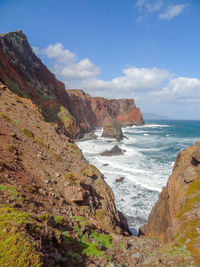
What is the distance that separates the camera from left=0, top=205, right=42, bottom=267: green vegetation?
3.04 meters

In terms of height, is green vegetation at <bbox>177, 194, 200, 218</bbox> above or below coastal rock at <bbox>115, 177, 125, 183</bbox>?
above

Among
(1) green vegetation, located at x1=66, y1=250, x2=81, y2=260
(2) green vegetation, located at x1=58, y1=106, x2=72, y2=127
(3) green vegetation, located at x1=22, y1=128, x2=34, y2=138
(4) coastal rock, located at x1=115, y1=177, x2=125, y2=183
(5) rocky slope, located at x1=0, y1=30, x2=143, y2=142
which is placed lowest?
(4) coastal rock, located at x1=115, y1=177, x2=125, y2=183

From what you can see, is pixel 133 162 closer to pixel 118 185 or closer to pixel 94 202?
pixel 118 185

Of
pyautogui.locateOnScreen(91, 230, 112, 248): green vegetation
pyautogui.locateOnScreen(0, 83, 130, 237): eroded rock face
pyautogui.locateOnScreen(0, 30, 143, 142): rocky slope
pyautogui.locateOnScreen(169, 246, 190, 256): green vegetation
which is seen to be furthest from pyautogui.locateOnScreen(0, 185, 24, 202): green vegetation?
pyautogui.locateOnScreen(0, 30, 143, 142): rocky slope

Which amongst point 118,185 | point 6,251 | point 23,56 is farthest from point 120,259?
point 23,56

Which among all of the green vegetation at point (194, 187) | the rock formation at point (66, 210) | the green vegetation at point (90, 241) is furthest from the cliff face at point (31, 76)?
the green vegetation at point (194, 187)

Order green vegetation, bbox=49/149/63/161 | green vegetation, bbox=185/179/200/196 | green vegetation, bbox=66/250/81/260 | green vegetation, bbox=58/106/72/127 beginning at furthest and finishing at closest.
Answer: green vegetation, bbox=58/106/72/127 → green vegetation, bbox=49/149/63/161 → green vegetation, bbox=185/179/200/196 → green vegetation, bbox=66/250/81/260

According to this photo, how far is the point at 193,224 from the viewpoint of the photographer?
7488mm

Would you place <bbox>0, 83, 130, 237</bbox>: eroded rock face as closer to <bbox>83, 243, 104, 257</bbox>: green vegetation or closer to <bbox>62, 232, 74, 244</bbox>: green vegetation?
<bbox>62, 232, 74, 244</bbox>: green vegetation

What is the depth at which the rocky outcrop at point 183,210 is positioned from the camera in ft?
22.2

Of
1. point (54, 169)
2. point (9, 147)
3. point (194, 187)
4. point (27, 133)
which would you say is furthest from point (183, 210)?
point (27, 133)

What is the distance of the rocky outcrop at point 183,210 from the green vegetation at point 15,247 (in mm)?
5139

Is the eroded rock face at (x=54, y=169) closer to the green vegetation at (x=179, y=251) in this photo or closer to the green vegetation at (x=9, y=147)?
the green vegetation at (x=9, y=147)

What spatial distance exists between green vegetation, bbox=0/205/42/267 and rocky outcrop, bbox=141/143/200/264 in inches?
202
